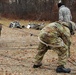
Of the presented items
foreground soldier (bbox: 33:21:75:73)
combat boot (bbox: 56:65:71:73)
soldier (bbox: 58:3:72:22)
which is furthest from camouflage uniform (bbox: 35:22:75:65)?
soldier (bbox: 58:3:72:22)

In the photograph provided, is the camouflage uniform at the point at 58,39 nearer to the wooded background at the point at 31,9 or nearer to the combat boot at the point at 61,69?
the combat boot at the point at 61,69

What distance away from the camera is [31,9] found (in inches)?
1444

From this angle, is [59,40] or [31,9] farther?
[31,9]

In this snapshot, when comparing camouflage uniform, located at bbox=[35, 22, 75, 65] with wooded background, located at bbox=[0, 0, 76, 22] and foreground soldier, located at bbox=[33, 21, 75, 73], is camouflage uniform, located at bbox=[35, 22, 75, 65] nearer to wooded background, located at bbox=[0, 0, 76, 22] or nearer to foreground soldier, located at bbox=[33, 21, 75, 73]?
foreground soldier, located at bbox=[33, 21, 75, 73]

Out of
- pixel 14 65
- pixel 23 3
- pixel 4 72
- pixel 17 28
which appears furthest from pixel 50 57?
pixel 23 3

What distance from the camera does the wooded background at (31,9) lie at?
114 feet

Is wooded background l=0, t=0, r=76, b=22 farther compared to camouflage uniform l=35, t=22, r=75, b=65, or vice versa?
wooded background l=0, t=0, r=76, b=22

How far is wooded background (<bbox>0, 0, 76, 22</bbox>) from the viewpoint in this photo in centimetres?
3488

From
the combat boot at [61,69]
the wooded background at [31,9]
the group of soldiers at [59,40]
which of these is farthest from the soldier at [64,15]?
→ the wooded background at [31,9]

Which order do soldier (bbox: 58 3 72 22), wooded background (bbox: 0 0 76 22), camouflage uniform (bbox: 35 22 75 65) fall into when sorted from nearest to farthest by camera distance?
camouflage uniform (bbox: 35 22 75 65) → soldier (bbox: 58 3 72 22) → wooded background (bbox: 0 0 76 22)

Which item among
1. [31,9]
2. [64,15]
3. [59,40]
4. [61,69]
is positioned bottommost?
[61,69]

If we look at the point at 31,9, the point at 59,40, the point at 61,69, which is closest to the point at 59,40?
the point at 59,40

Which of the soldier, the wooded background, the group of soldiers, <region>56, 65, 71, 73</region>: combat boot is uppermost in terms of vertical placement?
the wooded background

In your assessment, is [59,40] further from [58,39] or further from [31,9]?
[31,9]
